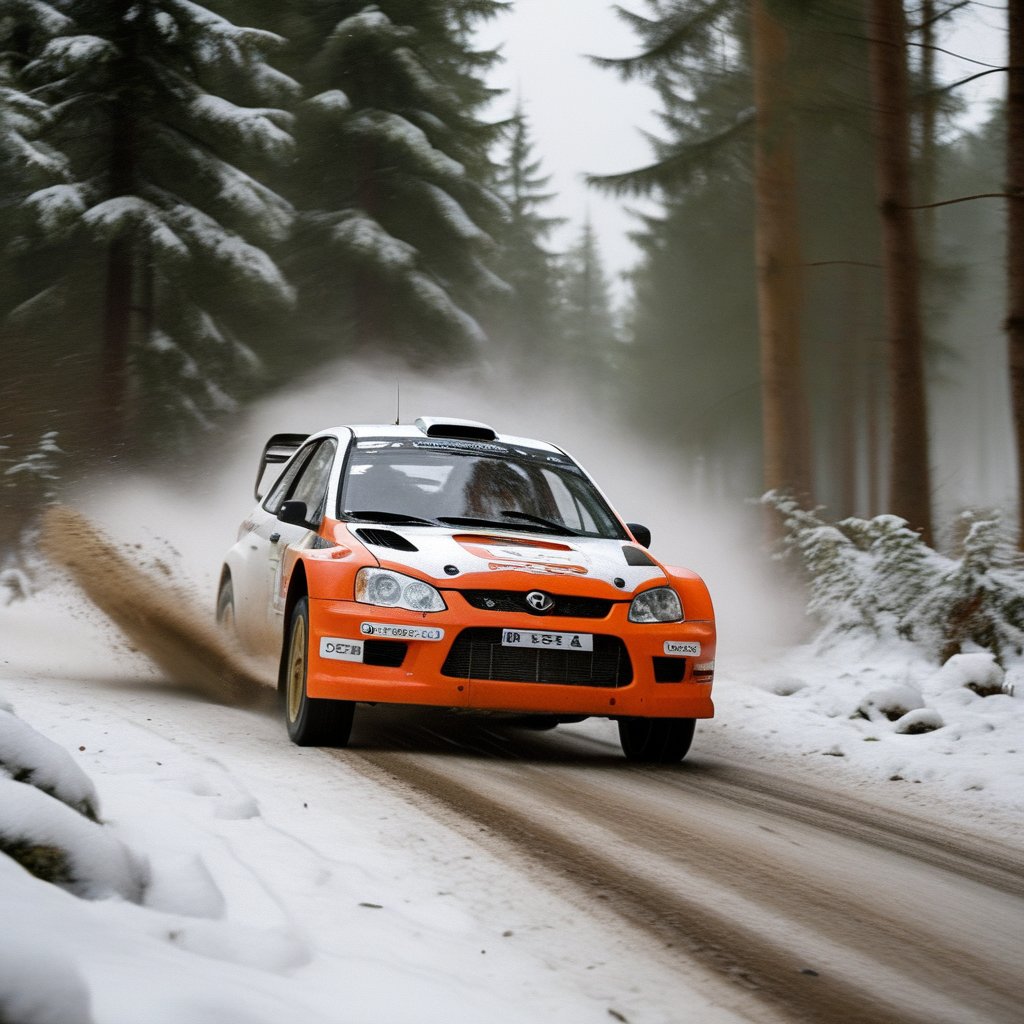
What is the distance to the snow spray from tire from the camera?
960cm

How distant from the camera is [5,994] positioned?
6.31ft

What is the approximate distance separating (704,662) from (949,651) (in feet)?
12.9

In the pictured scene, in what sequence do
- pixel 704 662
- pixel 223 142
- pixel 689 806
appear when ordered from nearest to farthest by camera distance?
pixel 689 806, pixel 704 662, pixel 223 142

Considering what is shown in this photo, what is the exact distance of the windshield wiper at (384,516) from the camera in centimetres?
761

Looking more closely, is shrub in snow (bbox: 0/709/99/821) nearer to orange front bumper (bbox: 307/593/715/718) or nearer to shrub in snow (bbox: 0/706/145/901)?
shrub in snow (bbox: 0/706/145/901)

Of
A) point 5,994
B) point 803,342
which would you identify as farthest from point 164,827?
point 803,342

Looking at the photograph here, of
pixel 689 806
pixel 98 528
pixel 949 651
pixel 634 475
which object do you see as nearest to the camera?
pixel 689 806

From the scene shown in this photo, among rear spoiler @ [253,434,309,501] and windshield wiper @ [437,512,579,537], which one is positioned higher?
rear spoiler @ [253,434,309,501]

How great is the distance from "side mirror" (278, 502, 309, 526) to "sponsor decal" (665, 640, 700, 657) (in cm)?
222

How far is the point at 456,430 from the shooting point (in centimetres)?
891

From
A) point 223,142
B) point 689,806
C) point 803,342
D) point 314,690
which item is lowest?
point 689,806

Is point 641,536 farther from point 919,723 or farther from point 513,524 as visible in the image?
point 919,723

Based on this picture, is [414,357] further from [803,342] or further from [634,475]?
[803,342]

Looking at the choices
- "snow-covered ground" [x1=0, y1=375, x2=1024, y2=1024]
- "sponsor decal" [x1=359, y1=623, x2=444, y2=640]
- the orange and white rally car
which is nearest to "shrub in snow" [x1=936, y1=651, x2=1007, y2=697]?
"snow-covered ground" [x1=0, y1=375, x2=1024, y2=1024]
